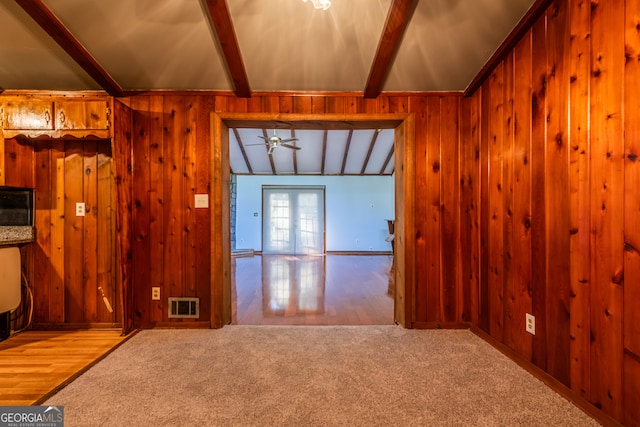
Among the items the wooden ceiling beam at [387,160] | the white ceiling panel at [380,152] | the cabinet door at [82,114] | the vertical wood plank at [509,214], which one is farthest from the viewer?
the wooden ceiling beam at [387,160]

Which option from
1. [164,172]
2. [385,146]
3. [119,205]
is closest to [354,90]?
[164,172]

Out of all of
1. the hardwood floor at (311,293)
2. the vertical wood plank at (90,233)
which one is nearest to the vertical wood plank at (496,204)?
the hardwood floor at (311,293)

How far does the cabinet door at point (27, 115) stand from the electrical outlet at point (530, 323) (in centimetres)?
383

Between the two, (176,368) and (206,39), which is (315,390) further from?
(206,39)

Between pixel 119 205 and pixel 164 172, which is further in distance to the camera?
pixel 164 172

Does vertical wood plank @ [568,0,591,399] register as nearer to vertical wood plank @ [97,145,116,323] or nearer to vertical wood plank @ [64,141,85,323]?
vertical wood plank @ [97,145,116,323]

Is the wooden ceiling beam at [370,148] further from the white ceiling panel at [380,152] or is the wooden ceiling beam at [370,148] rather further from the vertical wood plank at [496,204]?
the vertical wood plank at [496,204]

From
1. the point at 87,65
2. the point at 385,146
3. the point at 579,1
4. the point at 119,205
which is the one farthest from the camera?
the point at 385,146

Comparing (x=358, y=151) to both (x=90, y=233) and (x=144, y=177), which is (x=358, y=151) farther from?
(x=90, y=233)

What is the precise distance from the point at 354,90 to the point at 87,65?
212 cm

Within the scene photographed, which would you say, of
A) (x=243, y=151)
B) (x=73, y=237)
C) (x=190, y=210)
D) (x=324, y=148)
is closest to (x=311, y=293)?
(x=190, y=210)

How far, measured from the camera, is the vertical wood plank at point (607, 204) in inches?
54.3

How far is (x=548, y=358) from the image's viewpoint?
1.79 metres

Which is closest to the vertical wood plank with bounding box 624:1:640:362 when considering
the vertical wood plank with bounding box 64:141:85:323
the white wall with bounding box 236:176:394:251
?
the vertical wood plank with bounding box 64:141:85:323
